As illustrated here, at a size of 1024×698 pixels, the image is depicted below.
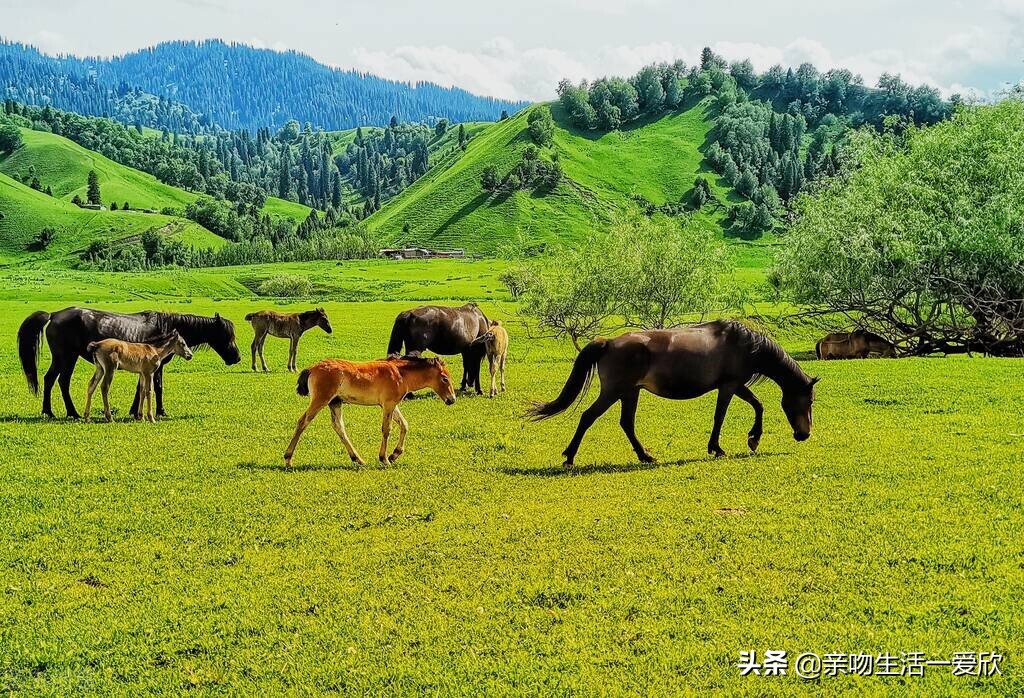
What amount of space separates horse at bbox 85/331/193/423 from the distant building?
460 ft

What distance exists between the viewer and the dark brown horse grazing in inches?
574

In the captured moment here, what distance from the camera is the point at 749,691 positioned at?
6949 millimetres

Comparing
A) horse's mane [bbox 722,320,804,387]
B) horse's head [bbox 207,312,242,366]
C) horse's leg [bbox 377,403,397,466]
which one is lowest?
horse's leg [bbox 377,403,397,466]

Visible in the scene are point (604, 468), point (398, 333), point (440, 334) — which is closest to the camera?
point (604, 468)

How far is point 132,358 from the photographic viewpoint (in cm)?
1878

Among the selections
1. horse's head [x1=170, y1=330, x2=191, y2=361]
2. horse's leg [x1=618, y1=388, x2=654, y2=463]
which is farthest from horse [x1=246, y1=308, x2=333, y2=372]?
horse's leg [x1=618, y1=388, x2=654, y2=463]

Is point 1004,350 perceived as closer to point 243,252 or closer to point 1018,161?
point 1018,161

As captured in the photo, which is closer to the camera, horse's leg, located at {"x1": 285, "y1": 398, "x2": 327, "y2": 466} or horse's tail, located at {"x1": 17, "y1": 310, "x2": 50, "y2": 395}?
horse's leg, located at {"x1": 285, "y1": 398, "x2": 327, "y2": 466}

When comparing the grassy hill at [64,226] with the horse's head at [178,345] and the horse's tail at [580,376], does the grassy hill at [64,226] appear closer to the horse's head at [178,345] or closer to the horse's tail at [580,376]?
the horse's head at [178,345]

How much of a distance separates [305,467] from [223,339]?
9.42m

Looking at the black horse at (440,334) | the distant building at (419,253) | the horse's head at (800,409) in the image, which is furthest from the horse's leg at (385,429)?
the distant building at (419,253)

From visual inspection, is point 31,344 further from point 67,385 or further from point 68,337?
point 67,385

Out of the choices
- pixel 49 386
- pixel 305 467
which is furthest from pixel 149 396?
pixel 305 467

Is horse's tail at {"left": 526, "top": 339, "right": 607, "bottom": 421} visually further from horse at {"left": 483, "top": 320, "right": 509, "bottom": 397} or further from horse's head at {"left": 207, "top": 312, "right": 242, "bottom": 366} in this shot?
horse's head at {"left": 207, "top": 312, "right": 242, "bottom": 366}
